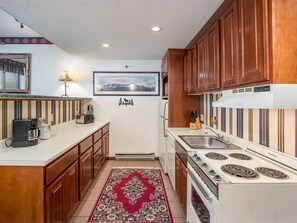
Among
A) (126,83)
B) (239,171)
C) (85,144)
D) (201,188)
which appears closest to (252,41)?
(239,171)

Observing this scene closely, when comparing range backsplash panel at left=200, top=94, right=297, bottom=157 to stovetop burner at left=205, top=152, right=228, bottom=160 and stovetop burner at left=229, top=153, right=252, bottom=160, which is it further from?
stovetop burner at left=205, top=152, right=228, bottom=160

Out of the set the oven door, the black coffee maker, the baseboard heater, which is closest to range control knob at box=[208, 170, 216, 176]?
the oven door

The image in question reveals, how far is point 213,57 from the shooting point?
6.99 feet

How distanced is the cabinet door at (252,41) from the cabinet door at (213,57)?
1.48ft

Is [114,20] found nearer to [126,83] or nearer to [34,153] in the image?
[34,153]

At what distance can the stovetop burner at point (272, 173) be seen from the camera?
1.26 m

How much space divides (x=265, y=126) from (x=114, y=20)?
1966mm

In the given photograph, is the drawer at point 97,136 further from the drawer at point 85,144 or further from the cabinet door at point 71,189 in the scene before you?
the cabinet door at point 71,189

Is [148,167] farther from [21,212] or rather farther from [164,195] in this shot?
[21,212]

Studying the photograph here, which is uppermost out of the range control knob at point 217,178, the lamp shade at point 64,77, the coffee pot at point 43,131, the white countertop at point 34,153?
the lamp shade at point 64,77

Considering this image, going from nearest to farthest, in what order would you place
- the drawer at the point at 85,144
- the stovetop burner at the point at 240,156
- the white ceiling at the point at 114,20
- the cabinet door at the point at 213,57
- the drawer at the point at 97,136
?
the stovetop burner at the point at 240,156
the white ceiling at the point at 114,20
the cabinet door at the point at 213,57
the drawer at the point at 85,144
the drawer at the point at 97,136

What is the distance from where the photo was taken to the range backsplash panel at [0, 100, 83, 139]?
193cm

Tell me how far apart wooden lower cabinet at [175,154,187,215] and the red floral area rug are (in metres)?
0.25

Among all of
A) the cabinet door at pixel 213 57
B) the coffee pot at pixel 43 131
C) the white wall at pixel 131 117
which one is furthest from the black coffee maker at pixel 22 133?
the white wall at pixel 131 117
